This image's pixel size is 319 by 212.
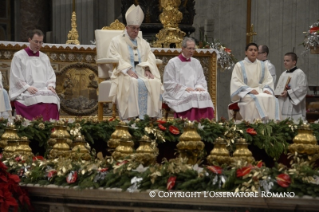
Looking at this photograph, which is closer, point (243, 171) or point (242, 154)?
point (243, 171)

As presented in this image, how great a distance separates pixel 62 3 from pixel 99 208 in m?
12.6

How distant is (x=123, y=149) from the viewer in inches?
192

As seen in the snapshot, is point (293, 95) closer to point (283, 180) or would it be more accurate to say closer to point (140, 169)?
point (140, 169)

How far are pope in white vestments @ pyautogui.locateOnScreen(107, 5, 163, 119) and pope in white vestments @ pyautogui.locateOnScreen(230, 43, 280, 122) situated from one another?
114 cm

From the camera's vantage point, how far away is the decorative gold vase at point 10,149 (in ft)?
16.8

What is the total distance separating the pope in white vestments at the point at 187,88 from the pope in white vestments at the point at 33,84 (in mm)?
1397

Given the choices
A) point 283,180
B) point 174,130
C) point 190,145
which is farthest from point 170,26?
point 283,180

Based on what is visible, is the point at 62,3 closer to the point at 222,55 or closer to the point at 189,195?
the point at 222,55

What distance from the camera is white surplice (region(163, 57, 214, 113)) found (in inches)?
382

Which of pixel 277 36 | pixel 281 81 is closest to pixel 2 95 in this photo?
pixel 281 81

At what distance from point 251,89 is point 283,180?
631 cm

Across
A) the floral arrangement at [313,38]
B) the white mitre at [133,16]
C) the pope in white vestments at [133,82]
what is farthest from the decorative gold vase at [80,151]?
the floral arrangement at [313,38]

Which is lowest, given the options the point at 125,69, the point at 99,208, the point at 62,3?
the point at 99,208

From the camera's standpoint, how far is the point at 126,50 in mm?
9852
